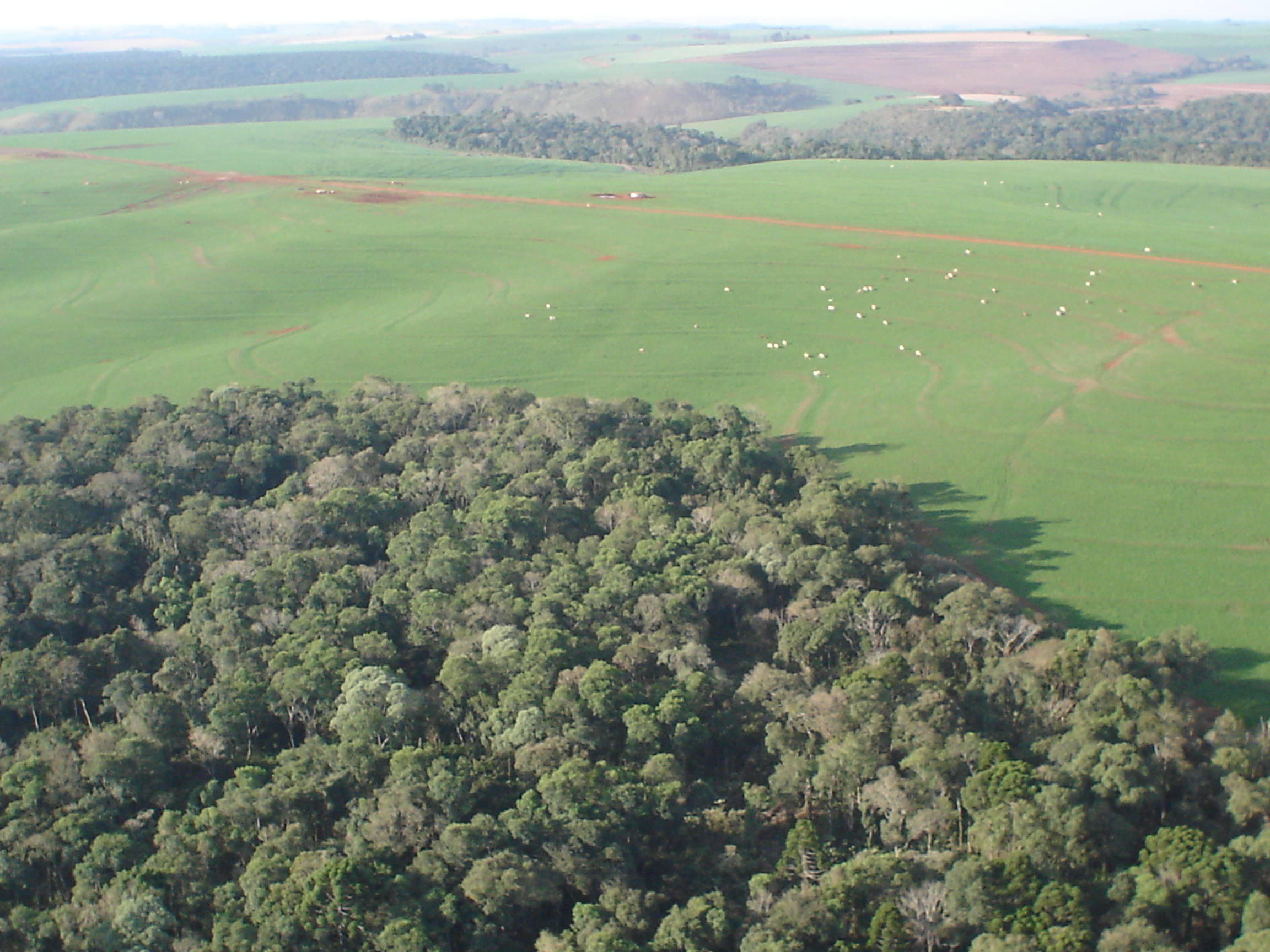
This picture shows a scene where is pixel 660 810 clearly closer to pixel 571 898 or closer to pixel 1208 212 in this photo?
pixel 571 898

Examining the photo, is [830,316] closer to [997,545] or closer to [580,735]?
[997,545]

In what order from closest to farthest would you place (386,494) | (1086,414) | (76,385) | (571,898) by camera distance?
(571,898)
(386,494)
(1086,414)
(76,385)

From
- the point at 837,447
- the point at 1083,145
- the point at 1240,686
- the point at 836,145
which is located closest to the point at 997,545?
the point at 1240,686

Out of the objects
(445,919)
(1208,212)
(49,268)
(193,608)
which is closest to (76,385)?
(49,268)

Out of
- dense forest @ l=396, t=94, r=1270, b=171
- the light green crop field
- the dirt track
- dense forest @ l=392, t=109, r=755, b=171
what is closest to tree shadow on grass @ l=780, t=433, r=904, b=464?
the light green crop field

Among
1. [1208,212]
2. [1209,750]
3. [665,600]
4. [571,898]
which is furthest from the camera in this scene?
[1208,212]
